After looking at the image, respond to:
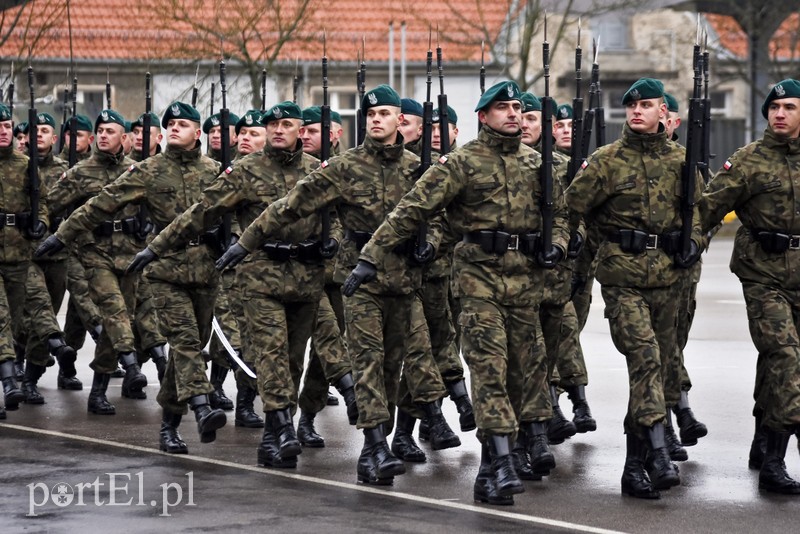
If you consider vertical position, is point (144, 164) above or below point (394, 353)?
above

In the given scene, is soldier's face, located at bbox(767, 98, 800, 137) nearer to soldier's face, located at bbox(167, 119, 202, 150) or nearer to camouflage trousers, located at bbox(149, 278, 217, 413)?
camouflage trousers, located at bbox(149, 278, 217, 413)

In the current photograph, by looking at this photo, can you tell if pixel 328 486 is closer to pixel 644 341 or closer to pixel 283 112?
pixel 644 341

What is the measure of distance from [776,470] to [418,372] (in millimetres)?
2267

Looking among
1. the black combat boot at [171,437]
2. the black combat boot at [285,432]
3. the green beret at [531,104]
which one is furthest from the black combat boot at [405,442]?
the green beret at [531,104]

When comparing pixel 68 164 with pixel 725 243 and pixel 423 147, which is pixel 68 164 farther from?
pixel 725 243

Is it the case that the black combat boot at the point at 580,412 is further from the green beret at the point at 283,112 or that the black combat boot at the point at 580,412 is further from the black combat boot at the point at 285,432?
the green beret at the point at 283,112

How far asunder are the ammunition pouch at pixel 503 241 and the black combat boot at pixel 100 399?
13.7 feet

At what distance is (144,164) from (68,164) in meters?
3.52

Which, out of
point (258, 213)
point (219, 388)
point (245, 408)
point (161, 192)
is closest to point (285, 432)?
point (258, 213)

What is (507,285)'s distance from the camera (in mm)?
9195

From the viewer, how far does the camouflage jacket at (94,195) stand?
522 inches

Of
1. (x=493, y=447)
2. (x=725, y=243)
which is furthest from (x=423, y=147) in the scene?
(x=725, y=243)

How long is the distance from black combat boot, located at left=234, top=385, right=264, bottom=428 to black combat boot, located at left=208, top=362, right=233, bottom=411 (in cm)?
92

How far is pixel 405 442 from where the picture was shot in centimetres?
1058
